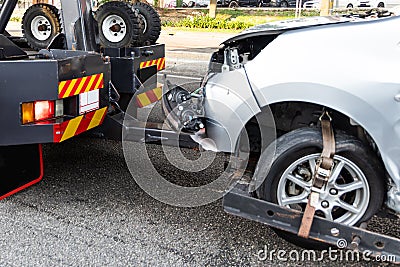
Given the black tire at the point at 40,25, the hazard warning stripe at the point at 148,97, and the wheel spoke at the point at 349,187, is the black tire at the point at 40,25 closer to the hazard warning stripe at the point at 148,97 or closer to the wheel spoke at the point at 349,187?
the hazard warning stripe at the point at 148,97

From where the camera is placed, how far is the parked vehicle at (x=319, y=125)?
2.97 m

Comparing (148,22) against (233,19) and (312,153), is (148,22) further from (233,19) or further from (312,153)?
(233,19)

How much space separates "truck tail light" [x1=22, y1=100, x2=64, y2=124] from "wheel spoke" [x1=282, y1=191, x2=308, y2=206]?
72.0 inches

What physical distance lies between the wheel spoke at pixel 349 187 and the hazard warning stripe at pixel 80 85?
6.79 ft

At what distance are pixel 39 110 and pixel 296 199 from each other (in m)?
1.98

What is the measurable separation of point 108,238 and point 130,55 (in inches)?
83.7

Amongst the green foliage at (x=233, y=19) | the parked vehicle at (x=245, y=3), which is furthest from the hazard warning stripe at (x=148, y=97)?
the parked vehicle at (x=245, y=3)

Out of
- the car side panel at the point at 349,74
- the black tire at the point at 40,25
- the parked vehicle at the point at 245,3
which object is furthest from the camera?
the parked vehicle at the point at 245,3

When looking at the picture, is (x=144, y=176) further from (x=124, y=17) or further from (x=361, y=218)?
(x=361, y=218)

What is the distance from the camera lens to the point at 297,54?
3.17 metres

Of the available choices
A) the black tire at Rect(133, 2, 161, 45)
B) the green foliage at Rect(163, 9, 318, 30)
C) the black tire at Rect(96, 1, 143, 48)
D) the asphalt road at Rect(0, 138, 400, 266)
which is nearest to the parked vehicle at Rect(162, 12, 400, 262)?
the asphalt road at Rect(0, 138, 400, 266)

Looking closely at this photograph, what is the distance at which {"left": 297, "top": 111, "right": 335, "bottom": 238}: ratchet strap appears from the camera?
306cm

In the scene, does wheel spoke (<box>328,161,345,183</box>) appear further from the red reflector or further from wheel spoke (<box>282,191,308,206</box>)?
the red reflector

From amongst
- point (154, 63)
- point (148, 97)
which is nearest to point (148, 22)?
point (154, 63)
